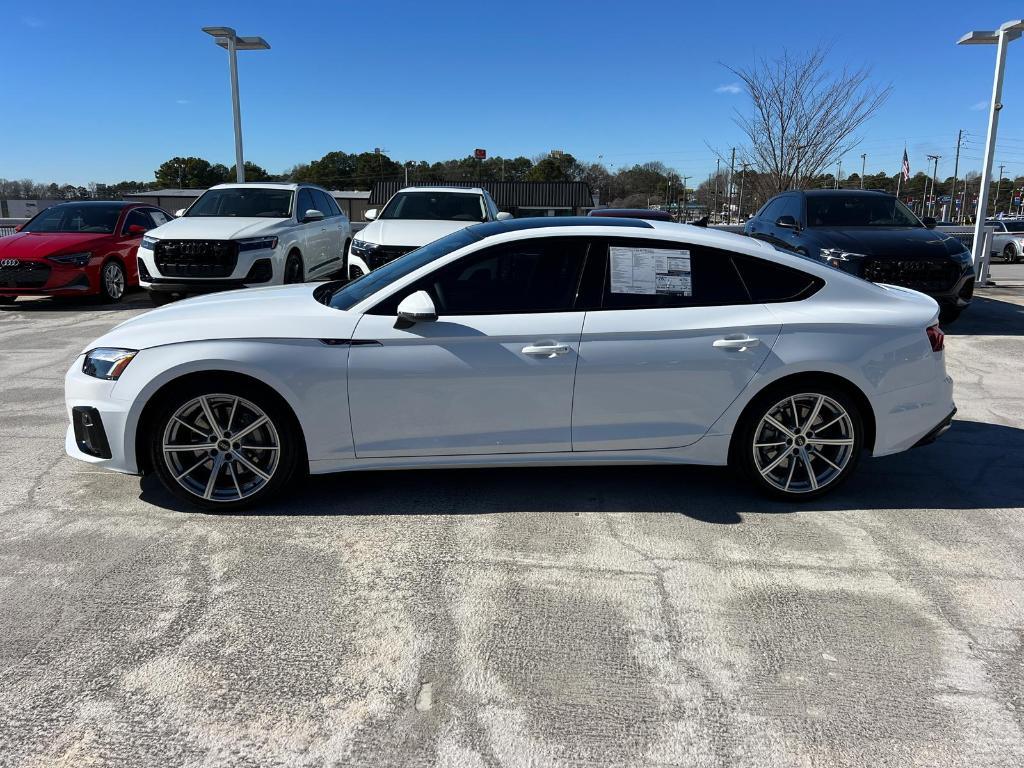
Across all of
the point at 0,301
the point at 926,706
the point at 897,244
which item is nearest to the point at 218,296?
the point at 926,706

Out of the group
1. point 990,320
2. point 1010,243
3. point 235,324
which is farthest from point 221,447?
point 1010,243

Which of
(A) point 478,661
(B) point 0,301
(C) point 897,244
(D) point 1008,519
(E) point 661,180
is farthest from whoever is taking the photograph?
(E) point 661,180

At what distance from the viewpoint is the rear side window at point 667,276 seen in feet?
13.4

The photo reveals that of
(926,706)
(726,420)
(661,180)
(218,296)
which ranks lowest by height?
(926,706)

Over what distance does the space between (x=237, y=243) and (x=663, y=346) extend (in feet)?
25.1

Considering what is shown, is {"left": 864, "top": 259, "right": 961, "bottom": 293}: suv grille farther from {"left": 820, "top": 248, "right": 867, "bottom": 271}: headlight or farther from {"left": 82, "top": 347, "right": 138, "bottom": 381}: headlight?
{"left": 82, "top": 347, "right": 138, "bottom": 381}: headlight

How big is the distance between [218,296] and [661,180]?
317 ft

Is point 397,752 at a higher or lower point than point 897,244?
lower

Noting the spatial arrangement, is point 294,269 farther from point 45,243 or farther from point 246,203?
point 45,243

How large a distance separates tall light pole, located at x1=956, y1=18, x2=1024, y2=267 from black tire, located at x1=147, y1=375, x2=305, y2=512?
1501cm

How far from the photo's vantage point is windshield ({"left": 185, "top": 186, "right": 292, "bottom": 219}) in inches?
445

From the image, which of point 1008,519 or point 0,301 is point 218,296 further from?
point 0,301

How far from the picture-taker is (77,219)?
12609 millimetres

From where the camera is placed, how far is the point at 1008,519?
4.14m
